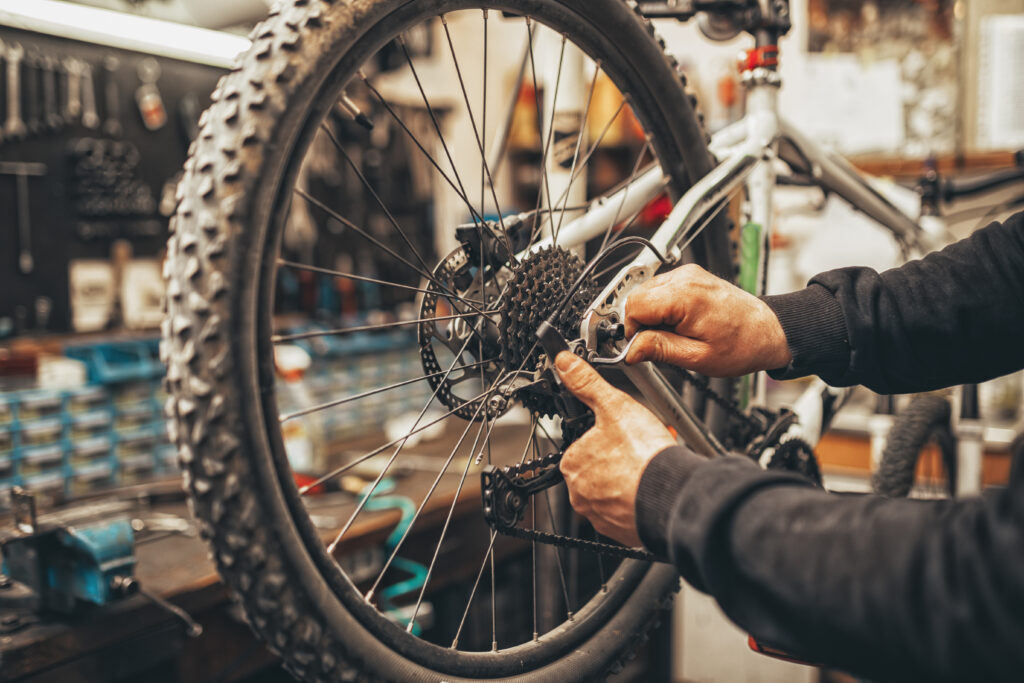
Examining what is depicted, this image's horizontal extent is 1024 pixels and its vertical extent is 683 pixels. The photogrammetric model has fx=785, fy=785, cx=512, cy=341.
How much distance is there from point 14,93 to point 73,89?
0.51ft

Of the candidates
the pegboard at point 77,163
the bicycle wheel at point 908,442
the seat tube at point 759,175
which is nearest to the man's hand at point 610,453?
the seat tube at point 759,175

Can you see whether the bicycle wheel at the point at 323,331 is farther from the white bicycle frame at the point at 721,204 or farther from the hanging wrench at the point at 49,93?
the hanging wrench at the point at 49,93

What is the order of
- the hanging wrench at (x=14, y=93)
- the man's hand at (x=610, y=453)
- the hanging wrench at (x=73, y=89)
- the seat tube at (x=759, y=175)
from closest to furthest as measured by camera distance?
the man's hand at (x=610, y=453), the seat tube at (x=759, y=175), the hanging wrench at (x=14, y=93), the hanging wrench at (x=73, y=89)

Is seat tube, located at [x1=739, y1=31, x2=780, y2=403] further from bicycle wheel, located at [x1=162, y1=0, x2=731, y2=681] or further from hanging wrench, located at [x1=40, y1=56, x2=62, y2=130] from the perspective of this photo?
hanging wrench, located at [x1=40, y1=56, x2=62, y2=130]

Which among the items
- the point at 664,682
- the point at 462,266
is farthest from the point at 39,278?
the point at 664,682

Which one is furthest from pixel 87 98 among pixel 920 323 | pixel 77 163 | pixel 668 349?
pixel 920 323

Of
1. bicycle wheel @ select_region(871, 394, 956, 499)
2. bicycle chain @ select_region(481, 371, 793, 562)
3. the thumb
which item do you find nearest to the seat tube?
bicycle chain @ select_region(481, 371, 793, 562)

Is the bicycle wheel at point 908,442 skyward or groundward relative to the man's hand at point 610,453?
groundward

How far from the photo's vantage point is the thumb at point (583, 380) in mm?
598

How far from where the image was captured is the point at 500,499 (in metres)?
0.61

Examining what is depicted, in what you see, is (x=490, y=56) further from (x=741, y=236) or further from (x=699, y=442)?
(x=699, y=442)

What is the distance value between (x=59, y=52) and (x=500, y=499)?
1.77 meters

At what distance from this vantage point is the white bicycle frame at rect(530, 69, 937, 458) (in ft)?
2.30

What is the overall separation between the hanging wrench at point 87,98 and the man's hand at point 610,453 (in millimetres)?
1731
